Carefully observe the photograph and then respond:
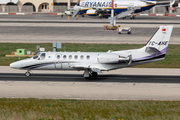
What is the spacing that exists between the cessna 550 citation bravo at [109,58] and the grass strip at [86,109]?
8124mm

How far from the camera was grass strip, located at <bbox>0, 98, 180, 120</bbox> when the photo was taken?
16.5 meters

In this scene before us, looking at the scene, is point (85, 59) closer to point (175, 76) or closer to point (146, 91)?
point (146, 91)

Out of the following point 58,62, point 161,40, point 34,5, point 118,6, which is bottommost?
point 58,62

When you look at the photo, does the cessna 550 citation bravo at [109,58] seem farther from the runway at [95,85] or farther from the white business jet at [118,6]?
the white business jet at [118,6]

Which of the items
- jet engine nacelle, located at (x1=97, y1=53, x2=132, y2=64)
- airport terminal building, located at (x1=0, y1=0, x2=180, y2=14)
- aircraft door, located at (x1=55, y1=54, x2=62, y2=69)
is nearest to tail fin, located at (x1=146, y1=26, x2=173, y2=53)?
jet engine nacelle, located at (x1=97, y1=53, x2=132, y2=64)

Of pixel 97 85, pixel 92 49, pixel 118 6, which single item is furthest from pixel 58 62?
pixel 118 6

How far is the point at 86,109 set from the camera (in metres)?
18.8

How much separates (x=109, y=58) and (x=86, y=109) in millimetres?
10973

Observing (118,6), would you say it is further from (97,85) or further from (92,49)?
(97,85)

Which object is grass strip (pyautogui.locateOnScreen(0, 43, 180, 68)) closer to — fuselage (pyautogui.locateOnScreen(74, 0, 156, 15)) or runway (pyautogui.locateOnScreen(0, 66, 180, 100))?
runway (pyautogui.locateOnScreen(0, 66, 180, 100))

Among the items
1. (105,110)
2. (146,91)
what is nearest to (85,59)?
(146,91)

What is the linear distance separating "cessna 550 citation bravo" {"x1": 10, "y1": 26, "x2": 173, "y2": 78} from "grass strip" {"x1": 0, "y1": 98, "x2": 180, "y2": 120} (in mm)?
8124

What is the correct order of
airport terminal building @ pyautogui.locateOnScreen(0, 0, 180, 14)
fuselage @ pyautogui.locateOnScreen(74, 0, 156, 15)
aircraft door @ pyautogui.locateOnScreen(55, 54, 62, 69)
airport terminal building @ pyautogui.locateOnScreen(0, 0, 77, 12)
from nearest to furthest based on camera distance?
aircraft door @ pyautogui.locateOnScreen(55, 54, 62, 69) < fuselage @ pyautogui.locateOnScreen(74, 0, 156, 15) < airport terminal building @ pyautogui.locateOnScreen(0, 0, 77, 12) < airport terminal building @ pyautogui.locateOnScreen(0, 0, 180, 14)

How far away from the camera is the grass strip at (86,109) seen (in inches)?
648
